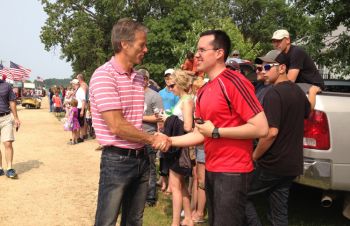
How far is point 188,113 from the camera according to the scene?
4.78 m

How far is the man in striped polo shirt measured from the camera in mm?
3248

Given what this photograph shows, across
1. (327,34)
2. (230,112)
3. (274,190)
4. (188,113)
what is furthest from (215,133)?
(327,34)

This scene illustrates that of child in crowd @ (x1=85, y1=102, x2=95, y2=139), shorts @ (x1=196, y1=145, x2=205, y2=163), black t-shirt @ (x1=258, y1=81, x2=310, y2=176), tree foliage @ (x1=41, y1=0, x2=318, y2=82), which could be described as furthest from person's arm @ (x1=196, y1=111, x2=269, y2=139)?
tree foliage @ (x1=41, y1=0, x2=318, y2=82)

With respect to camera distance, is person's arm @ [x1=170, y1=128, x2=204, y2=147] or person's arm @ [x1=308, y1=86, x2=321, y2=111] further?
person's arm @ [x1=308, y1=86, x2=321, y2=111]

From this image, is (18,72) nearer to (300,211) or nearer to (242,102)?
(300,211)

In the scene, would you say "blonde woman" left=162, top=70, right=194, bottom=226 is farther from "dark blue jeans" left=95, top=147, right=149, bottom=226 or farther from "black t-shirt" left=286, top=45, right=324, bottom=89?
"dark blue jeans" left=95, top=147, right=149, bottom=226

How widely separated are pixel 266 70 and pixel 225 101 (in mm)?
1425

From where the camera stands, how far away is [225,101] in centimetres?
301

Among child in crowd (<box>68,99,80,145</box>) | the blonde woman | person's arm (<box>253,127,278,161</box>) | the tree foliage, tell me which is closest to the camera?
person's arm (<box>253,127,278,161</box>)

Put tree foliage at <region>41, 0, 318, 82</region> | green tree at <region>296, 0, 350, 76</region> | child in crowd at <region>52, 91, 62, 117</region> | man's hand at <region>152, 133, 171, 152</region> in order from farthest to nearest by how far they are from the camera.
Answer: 1. tree foliage at <region>41, 0, 318, 82</region>
2. child in crowd at <region>52, 91, 62, 117</region>
3. green tree at <region>296, 0, 350, 76</region>
4. man's hand at <region>152, 133, 171, 152</region>

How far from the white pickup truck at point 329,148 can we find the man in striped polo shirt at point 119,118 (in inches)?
69.4

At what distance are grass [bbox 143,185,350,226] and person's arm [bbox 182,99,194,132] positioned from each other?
1.34 m

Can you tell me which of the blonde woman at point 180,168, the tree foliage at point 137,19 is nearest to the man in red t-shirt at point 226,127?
the blonde woman at point 180,168

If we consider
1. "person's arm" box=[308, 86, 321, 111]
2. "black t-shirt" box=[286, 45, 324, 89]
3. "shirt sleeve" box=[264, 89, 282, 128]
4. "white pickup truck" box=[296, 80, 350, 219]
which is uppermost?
"black t-shirt" box=[286, 45, 324, 89]
